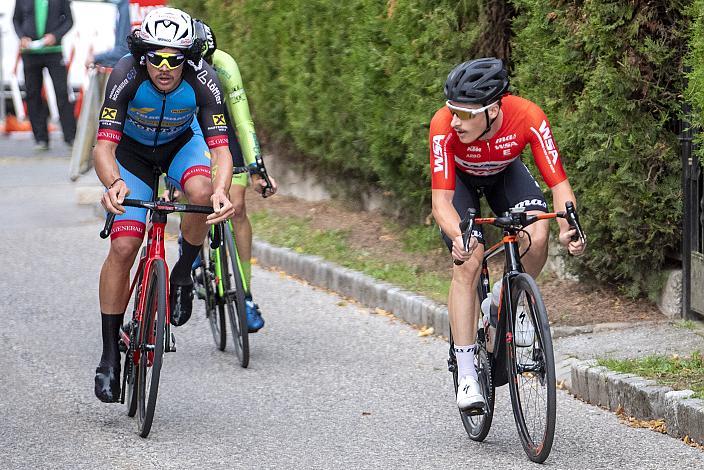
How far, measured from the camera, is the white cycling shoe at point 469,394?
6309mm

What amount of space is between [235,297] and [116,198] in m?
2.00

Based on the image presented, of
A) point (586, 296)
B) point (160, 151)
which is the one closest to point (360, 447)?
point (160, 151)

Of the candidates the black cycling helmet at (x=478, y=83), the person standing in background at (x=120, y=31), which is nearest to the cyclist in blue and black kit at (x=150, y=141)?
the black cycling helmet at (x=478, y=83)

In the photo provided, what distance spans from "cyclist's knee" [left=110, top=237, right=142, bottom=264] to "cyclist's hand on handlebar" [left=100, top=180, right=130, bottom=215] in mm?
433

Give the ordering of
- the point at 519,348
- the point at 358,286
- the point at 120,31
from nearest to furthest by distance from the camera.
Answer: the point at 519,348 < the point at 358,286 < the point at 120,31

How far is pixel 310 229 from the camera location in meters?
12.9

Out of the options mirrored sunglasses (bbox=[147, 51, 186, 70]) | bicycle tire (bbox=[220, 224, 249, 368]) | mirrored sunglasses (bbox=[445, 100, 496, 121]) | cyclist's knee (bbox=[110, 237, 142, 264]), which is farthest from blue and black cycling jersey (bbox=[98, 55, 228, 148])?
mirrored sunglasses (bbox=[445, 100, 496, 121])

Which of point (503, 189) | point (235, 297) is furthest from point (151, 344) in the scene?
point (503, 189)

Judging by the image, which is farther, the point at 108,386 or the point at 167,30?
the point at 108,386

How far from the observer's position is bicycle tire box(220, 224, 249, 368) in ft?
27.0

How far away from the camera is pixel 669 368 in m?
7.30

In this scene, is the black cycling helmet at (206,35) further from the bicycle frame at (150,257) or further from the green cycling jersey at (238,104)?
the bicycle frame at (150,257)

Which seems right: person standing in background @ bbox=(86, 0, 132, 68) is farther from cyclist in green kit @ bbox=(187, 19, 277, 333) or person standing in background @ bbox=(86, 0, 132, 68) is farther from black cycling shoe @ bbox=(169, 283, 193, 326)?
black cycling shoe @ bbox=(169, 283, 193, 326)

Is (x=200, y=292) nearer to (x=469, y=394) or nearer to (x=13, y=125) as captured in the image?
(x=469, y=394)
